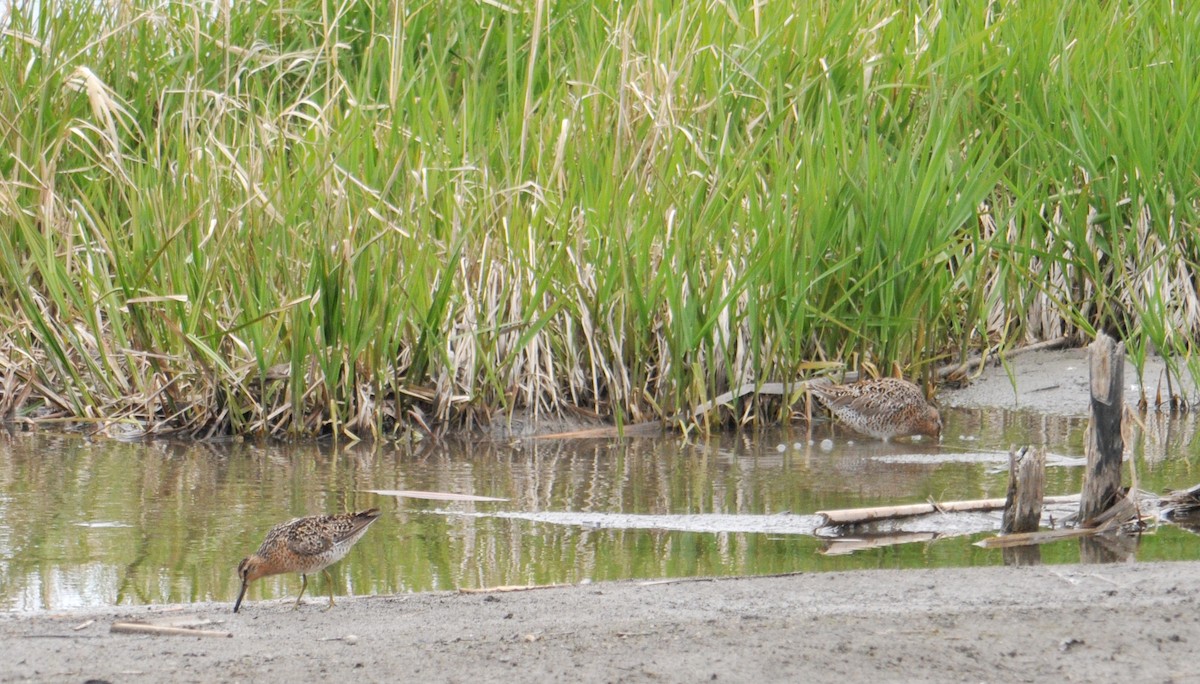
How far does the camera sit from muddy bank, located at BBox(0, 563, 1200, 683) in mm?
3779

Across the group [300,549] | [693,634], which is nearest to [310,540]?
[300,549]

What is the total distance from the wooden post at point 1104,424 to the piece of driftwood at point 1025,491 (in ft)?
0.88

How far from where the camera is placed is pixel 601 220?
26.5 ft

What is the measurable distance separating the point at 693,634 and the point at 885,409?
13.3 ft

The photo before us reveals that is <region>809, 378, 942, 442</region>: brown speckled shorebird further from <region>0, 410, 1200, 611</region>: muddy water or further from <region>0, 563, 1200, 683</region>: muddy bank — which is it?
<region>0, 563, 1200, 683</region>: muddy bank

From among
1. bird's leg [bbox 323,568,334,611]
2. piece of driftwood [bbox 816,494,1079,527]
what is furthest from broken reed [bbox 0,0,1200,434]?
bird's leg [bbox 323,568,334,611]

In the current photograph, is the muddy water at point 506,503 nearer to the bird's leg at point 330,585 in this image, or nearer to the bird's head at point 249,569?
the bird's leg at point 330,585

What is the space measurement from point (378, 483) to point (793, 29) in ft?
13.1

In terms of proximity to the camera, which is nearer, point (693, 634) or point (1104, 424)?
point (693, 634)

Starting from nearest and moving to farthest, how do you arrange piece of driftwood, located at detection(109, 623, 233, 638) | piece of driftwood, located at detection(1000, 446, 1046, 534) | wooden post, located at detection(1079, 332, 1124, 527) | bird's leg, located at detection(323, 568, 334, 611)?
piece of driftwood, located at detection(109, 623, 233, 638)
bird's leg, located at detection(323, 568, 334, 611)
piece of driftwood, located at detection(1000, 446, 1046, 534)
wooden post, located at detection(1079, 332, 1124, 527)

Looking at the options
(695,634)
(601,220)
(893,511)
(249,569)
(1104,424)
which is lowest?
(695,634)

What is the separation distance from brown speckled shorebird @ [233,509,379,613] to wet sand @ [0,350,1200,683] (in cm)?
11

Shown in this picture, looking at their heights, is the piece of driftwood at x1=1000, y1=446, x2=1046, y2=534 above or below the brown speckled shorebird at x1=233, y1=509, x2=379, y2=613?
above

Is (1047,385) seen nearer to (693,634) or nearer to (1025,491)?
(1025,491)
